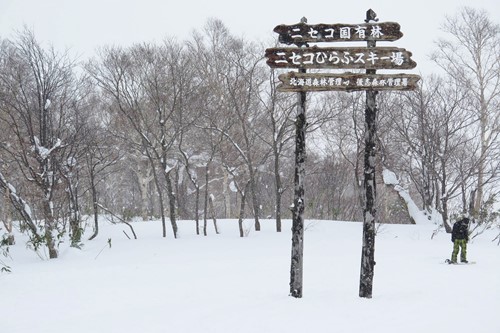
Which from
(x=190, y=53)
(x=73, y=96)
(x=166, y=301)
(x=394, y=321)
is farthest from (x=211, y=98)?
(x=394, y=321)

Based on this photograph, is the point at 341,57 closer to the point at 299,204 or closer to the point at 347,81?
the point at 347,81

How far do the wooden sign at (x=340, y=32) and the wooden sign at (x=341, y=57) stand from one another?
0.62 feet

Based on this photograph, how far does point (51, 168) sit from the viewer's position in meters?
16.5

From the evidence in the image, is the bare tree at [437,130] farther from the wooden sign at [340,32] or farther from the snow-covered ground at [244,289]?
the wooden sign at [340,32]

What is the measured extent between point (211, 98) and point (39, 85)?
8453mm

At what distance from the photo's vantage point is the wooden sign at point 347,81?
8305 millimetres

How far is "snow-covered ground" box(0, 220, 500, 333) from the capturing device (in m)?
6.89

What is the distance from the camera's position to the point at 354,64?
27.2ft

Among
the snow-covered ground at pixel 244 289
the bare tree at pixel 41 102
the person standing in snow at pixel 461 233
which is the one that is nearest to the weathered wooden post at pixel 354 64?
the snow-covered ground at pixel 244 289

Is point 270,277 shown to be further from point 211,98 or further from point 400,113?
point 400,113

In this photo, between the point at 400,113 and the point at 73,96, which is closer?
the point at 73,96

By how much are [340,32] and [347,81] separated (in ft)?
2.97

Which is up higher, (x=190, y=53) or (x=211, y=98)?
(x=190, y=53)

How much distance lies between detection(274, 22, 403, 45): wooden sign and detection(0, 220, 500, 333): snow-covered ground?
481 centimetres
